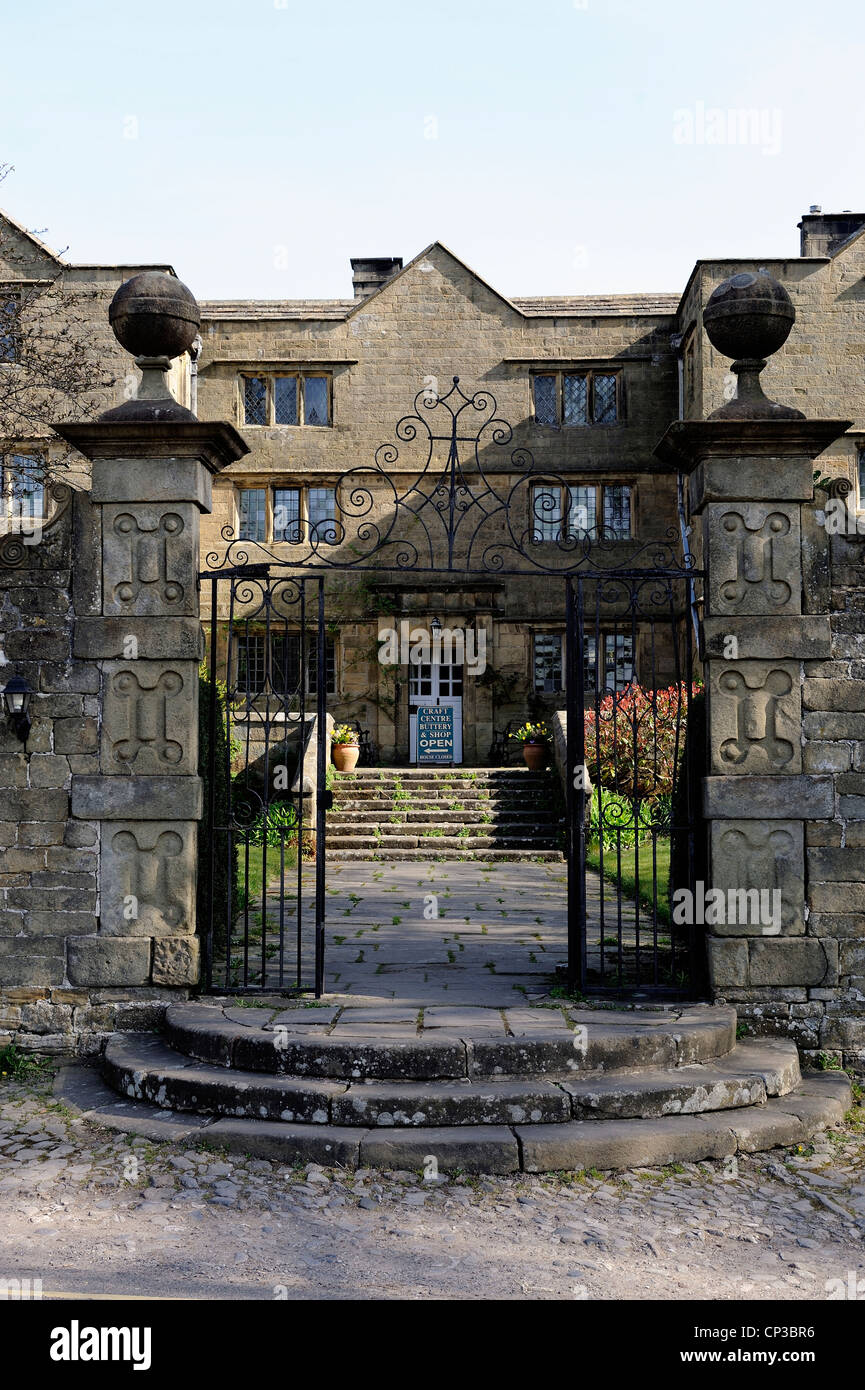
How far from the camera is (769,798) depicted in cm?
616

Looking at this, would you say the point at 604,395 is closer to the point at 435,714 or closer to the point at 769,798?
the point at 435,714

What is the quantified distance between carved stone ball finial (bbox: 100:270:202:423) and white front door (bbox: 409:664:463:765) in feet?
46.5

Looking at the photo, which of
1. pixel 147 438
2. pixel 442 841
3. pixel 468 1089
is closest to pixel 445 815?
pixel 442 841

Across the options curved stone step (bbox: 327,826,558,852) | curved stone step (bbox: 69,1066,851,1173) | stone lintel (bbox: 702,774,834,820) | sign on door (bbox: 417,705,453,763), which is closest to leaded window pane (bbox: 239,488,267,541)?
sign on door (bbox: 417,705,453,763)

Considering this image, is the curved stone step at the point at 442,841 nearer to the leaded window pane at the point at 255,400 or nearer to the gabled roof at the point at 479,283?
the leaded window pane at the point at 255,400

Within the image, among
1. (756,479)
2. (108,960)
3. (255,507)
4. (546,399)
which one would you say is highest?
(546,399)

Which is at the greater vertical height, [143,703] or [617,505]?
[617,505]

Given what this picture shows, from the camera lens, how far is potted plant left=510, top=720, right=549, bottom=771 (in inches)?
698

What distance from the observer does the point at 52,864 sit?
614 cm

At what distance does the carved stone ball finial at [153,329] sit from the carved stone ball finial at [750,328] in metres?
2.92

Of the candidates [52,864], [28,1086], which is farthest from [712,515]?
[28,1086]

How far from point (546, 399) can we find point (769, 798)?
54.6 feet

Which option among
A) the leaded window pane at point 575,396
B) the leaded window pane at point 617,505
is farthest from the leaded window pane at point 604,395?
the leaded window pane at point 617,505

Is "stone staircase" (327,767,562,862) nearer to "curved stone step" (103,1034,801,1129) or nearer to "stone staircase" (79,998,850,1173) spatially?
"stone staircase" (79,998,850,1173)
